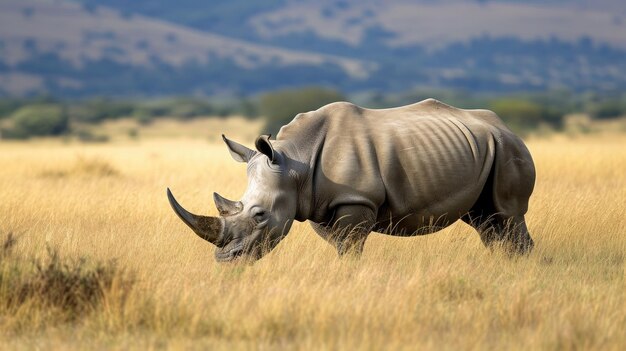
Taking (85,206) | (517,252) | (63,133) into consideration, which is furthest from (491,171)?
(63,133)

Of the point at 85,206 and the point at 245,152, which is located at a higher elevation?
the point at 245,152

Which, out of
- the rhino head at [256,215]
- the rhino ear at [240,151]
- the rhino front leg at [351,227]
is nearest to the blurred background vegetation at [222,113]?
the rhino front leg at [351,227]

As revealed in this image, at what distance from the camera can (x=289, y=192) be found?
8.46m

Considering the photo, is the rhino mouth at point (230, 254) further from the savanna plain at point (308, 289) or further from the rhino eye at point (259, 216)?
the rhino eye at point (259, 216)

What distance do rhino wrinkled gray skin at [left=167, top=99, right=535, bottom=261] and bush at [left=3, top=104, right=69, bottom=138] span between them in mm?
40833

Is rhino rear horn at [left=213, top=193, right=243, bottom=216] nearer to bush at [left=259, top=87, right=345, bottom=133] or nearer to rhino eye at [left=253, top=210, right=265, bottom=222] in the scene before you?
rhino eye at [left=253, top=210, right=265, bottom=222]

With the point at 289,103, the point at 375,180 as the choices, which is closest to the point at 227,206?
the point at 375,180

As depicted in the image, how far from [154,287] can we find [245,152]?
5.47 feet

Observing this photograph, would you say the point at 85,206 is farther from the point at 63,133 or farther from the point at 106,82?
the point at 106,82

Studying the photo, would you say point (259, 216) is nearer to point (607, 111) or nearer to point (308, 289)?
point (308, 289)

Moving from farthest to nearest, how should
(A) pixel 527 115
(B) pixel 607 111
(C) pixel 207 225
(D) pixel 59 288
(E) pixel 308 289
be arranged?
(B) pixel 607 111, (A) pixel 527 115, (C) pixel 207 225, (E) pixel 308 289, (D) pixel 59 288

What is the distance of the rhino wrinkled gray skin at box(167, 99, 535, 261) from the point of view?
834 centimetres

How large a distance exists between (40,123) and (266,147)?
A: 4302cm

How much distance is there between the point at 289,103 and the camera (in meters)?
61.0
